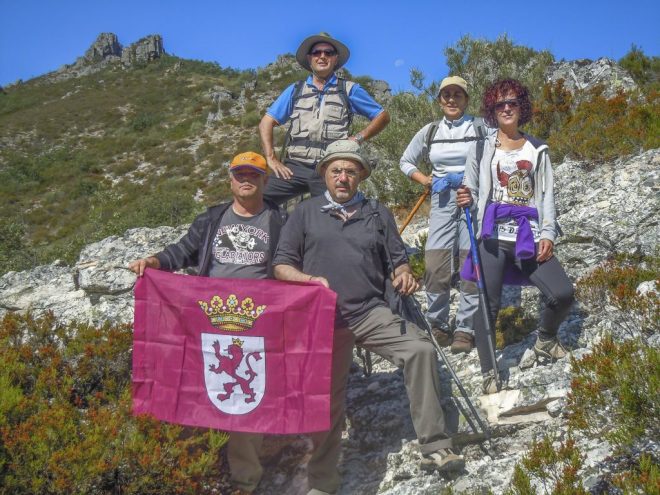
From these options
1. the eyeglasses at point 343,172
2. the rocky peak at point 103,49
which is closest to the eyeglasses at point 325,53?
the eyeglasses at point 343,172

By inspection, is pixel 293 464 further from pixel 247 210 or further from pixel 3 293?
pixel 3 293

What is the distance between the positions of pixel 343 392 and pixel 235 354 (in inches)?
33.4

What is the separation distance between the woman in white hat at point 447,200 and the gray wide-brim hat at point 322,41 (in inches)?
46.1

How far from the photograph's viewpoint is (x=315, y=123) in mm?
5328

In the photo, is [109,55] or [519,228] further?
[109,55]

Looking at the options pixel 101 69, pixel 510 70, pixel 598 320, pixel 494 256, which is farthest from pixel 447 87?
pixel 101 69

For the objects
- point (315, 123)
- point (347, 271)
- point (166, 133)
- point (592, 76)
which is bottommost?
point (347, 271)

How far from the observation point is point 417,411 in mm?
3568

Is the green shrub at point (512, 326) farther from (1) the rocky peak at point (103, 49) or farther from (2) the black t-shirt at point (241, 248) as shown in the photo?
(1) the rocky peak at point (103, 49)

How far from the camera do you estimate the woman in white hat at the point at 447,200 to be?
4.85m

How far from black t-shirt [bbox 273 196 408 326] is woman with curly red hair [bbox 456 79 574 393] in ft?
2.47

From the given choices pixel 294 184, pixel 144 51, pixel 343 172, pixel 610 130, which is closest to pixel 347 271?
pixel 343 172

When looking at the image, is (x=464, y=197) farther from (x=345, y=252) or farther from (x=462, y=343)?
(x=462, y=343)

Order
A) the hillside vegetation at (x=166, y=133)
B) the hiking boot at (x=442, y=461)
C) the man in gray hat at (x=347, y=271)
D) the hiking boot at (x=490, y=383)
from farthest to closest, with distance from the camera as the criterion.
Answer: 1. the hillside vegetation at (x=166, y=133)
2. the hiking boot at (x=490, y=383)
3. the man in gray hat at (x=347, y=271)
4. the hiking boot at (x=442, y=461)
